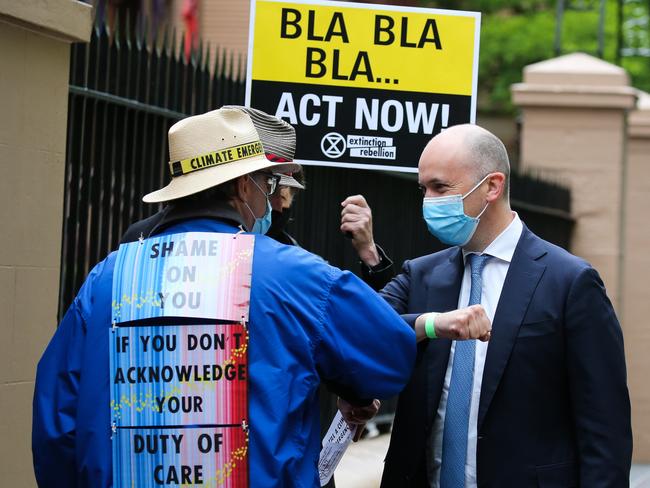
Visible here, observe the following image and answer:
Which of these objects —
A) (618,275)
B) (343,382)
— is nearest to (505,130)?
(618,275)

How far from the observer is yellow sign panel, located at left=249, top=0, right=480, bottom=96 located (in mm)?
5070

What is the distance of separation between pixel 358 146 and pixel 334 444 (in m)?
1.64

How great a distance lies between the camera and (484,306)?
12.8 ft

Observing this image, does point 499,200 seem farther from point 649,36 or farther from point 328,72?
point 649,36

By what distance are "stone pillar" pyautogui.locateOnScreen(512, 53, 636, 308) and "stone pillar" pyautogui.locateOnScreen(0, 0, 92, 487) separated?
297 inches

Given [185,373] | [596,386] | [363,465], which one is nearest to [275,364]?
[185,373]

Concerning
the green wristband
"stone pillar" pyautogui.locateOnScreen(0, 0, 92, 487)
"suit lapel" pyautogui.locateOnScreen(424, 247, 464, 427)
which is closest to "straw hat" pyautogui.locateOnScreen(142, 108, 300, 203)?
the green wristband

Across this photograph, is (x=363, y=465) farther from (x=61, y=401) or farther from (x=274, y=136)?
(x=61, y=401)

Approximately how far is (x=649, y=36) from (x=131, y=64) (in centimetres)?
2713

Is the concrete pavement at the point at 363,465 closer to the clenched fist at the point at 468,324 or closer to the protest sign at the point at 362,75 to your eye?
the protest sign at the point at 362,75

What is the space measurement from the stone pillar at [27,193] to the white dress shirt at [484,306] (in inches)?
80.9

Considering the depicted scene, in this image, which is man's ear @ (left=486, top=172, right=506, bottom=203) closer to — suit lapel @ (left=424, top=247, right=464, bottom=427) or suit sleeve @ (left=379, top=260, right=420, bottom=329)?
suit lapel @ (left=424, top=247, right=464, bottom=427)

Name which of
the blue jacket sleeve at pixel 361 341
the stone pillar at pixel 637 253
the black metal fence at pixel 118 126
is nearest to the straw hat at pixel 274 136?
the blue jacket sleeve at pixel 361 341

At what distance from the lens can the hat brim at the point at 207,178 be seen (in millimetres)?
3273
